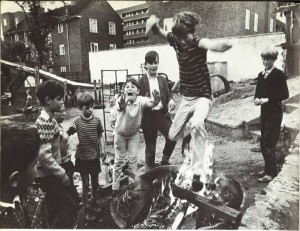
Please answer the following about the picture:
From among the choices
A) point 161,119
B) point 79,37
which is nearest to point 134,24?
point 79,37

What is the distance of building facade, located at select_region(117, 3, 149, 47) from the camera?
8.94 ft

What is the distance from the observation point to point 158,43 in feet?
8.66

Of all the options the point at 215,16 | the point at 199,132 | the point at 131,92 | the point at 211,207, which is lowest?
the point at 211,207

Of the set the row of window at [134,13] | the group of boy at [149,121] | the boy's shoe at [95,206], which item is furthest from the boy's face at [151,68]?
the boy's shoe at [95,206]

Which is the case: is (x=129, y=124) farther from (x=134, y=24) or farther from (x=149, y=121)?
(x=134, y=24)

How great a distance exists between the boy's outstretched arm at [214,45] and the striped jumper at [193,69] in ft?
0.16

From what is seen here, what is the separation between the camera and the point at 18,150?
2.17 meters

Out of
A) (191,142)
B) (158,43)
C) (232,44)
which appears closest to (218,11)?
(232,44)

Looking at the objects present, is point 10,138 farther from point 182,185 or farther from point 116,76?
point 182,185

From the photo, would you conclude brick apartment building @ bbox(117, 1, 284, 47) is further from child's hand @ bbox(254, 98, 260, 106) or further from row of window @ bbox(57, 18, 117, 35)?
child's hand @ bbox(254, 98, 260, 106)

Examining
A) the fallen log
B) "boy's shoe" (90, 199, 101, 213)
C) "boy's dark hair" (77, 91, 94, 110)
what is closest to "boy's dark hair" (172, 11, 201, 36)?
"boy's dark hair" (77, 91, 94, 110)

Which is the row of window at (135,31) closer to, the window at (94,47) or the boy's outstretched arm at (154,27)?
the boy's outstretched arm at (154,27)

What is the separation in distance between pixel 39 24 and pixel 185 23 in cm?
150

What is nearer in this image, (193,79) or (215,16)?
(193,79)
